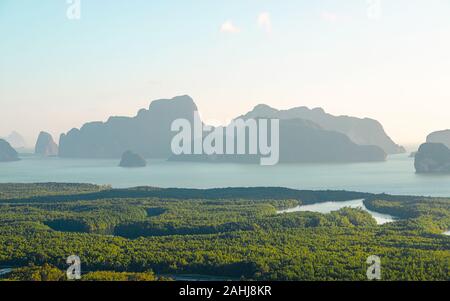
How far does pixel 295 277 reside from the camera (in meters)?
38.6

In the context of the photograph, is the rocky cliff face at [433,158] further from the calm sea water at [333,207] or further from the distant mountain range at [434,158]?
the calm sea water at [333,207]

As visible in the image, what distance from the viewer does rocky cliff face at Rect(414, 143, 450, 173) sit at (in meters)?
152

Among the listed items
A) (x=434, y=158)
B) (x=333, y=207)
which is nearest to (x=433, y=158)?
(x=434, y=158)

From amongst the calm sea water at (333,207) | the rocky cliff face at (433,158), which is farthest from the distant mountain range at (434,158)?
the calm sea water at (333,207)

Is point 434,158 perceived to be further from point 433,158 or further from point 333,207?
point 333,207

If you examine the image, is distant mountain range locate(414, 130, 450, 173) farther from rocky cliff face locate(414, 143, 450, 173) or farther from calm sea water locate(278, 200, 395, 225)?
calm sea water locate(278, 200, 395, 225)

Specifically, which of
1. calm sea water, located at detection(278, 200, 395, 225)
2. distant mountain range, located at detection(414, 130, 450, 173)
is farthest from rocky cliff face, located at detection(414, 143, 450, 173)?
calm sea water, located at detection(278, 200, 395, 225)

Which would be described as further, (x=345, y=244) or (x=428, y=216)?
(x=428, y=216)

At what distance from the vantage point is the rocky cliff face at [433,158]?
152 m

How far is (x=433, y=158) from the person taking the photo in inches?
6053
